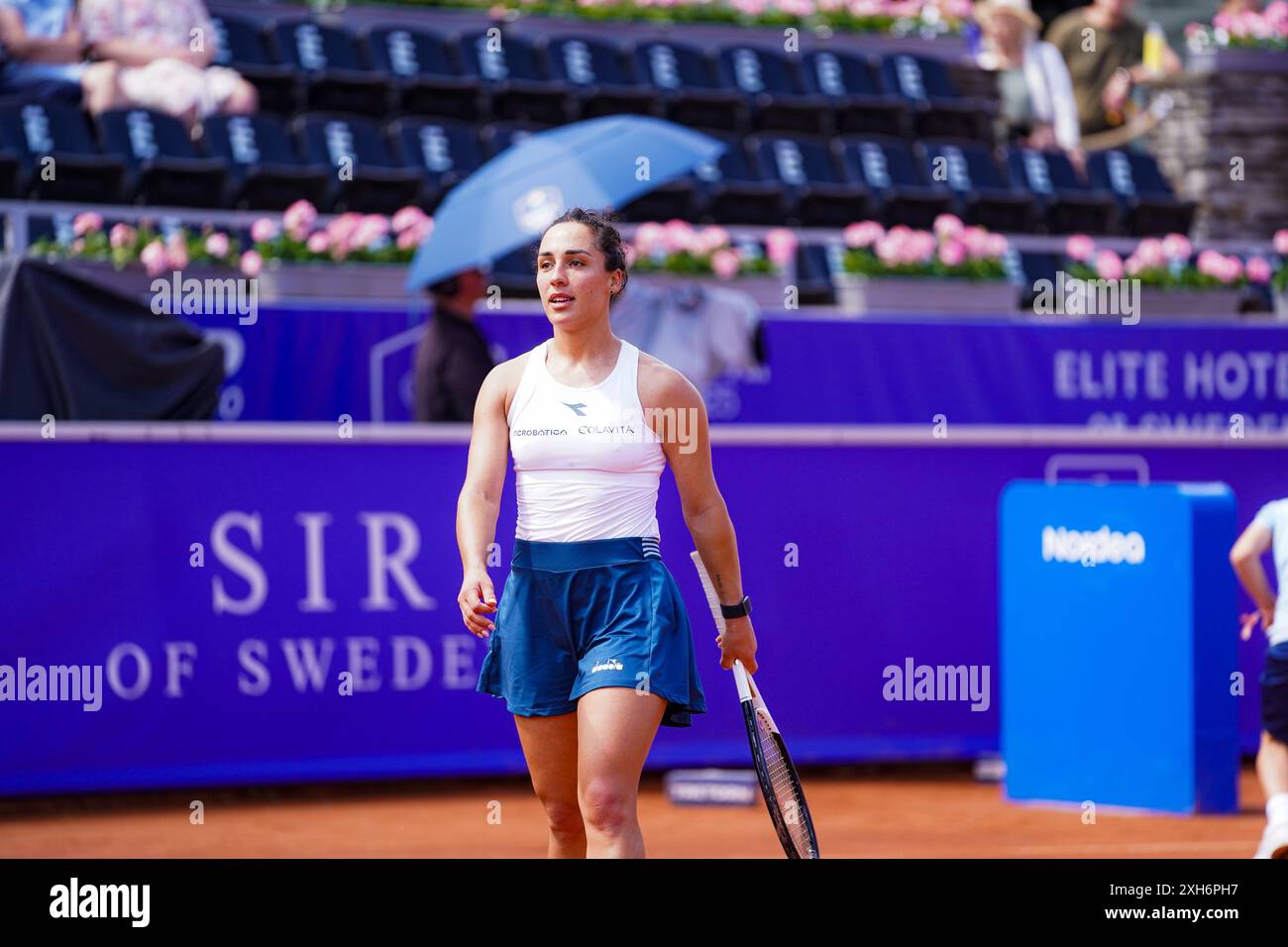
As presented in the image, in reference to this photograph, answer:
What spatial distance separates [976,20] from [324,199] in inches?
284

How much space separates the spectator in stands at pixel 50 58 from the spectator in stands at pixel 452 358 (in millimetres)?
5088

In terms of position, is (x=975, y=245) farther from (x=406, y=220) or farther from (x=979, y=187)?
(x=406, y=220)

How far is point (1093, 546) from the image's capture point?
843 centimetres

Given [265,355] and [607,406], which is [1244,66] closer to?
[265,355]

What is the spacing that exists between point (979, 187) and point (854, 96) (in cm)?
153

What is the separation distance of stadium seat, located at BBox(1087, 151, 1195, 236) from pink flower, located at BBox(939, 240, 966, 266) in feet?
9.51

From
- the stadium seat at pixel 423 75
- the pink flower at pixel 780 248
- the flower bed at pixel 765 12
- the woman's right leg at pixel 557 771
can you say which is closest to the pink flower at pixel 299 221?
the pink flower at pixel 780 248

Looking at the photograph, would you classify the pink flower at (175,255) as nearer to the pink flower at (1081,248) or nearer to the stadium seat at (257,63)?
the stadium seat at (257,63)

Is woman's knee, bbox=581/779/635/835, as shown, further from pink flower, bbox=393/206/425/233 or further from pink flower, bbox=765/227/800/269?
pink flower, bbox=765/227/800/269

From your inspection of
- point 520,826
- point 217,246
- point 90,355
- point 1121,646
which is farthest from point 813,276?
point 520,826

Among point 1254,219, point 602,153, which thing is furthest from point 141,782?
point 1254,219

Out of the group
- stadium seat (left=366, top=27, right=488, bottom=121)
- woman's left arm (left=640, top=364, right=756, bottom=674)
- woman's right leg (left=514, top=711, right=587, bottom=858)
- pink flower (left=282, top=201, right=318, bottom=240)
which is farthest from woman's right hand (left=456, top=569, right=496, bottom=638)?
stadium seat (left=366, top=27, right=488, bottom=121)

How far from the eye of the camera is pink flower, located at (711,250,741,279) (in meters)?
12.6

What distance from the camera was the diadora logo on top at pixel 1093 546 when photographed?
8312 millimetres
